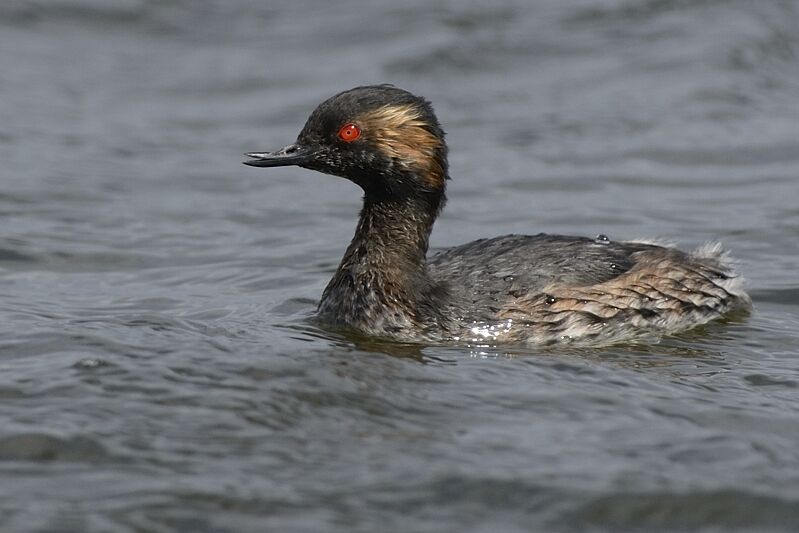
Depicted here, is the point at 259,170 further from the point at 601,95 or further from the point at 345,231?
the point at 601,95

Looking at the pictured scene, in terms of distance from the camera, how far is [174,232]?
11.6 meters

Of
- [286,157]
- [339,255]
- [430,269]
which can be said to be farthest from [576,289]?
[339,255]

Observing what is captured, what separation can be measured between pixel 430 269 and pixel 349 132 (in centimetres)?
100

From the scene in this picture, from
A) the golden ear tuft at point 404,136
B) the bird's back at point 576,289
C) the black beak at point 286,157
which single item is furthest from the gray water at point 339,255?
the golden ear tuft at point 404,136

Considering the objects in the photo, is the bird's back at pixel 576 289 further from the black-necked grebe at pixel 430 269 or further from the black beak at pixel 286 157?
the black beak at pixel 286 157

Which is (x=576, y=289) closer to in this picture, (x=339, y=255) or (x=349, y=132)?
(x=349, y=132)

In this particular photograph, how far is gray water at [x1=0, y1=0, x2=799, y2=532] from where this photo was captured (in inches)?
241

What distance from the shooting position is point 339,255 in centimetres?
1098

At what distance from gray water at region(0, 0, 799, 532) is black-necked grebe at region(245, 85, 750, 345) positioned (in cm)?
23

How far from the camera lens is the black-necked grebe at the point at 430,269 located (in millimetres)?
8523

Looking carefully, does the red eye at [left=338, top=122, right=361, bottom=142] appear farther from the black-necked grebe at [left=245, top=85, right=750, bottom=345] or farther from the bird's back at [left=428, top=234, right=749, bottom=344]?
the bird's back at [left=428, top=234, right=749, bottom=344]

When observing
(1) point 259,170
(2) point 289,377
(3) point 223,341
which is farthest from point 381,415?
(1) point 259,170

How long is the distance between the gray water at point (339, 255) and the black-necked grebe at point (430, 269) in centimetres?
23

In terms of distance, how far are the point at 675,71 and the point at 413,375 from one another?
9130 mm
